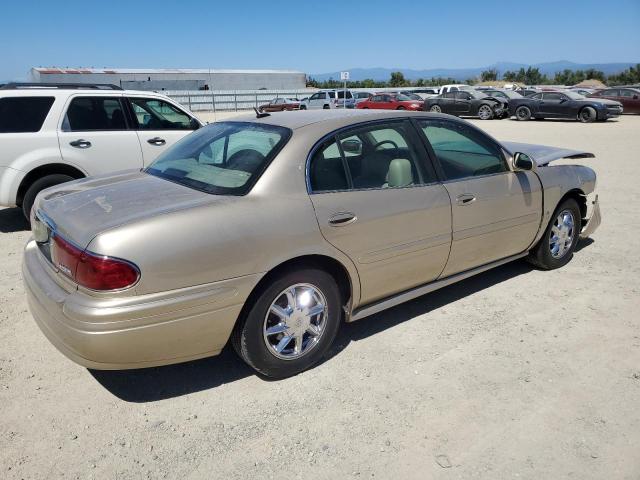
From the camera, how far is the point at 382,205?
3420mm

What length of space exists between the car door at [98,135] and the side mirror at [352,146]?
4.29m

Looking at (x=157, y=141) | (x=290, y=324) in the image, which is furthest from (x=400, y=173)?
(x=157, y=141)

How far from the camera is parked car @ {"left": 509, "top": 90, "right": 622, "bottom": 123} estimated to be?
23.7 metres

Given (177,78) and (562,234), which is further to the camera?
(177,78)

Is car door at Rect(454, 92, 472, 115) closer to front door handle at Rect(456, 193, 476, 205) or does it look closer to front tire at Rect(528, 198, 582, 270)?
front tire at Rect(528, 198, 582, 270)

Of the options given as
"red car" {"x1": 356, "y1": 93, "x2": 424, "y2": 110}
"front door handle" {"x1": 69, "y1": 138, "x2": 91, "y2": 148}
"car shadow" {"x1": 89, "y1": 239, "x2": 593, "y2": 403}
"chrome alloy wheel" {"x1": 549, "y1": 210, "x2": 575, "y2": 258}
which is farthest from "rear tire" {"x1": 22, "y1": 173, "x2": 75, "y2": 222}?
"red car" {"x1": 356, "y1": 93, "x2": 424, "y2": 110}

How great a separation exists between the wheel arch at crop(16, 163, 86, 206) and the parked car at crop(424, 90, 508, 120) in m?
22.7

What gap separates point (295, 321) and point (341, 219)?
0.68m

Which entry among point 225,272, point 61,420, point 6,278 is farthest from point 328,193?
point 6,278

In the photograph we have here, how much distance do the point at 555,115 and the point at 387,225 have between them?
24467 mm

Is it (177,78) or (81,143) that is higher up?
(177,78)

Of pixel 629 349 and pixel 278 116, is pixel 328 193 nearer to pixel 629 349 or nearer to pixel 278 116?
pixel 278 116

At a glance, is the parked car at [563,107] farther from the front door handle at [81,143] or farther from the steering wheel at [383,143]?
the steering wheel at [383,143]

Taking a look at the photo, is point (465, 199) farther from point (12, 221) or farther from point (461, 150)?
point (12, 221)
